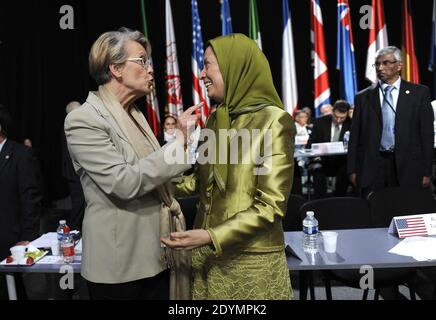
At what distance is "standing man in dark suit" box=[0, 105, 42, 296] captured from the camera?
2.45m

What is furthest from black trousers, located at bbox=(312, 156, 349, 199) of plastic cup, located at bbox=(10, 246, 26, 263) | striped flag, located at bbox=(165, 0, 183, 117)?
plastic cup, located at bbox=(10, 246, 26, 263)

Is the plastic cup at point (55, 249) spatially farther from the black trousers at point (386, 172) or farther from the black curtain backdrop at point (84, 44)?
the black curtain backdrop at point (84, 44)

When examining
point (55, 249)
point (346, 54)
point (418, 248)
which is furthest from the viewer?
point (346, 54)

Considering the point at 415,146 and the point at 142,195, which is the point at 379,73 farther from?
the point at 142,195

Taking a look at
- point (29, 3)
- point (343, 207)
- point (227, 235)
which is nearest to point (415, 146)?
point (343, 207)

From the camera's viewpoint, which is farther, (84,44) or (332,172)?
(84,44)

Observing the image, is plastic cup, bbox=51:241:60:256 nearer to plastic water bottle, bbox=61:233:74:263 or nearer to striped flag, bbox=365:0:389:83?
plastic water bottle, bbox=61:233:74:263

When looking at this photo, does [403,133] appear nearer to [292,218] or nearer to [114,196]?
[292,218]

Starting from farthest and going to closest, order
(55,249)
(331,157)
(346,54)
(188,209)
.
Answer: (346,54), (331,157), (188,209), (55,249)

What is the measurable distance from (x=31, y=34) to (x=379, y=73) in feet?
16.4

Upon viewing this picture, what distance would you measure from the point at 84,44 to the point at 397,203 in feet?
21.2

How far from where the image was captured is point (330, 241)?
2.01 m

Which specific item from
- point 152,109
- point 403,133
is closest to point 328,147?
point 403,133

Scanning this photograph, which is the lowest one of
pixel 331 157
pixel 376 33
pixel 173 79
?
pixel 331 157
